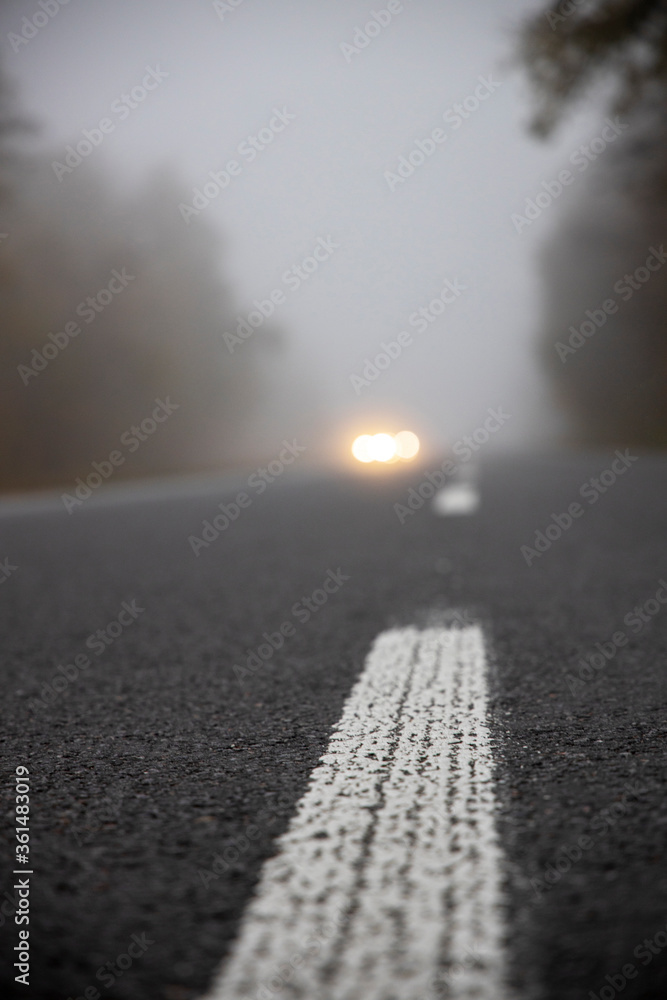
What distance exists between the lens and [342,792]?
75.1 inches

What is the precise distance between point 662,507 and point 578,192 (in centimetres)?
3671

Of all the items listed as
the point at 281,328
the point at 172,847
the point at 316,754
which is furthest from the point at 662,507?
the point at 281,328

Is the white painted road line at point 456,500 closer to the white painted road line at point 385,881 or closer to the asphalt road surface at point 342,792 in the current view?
the asphalt road surface at point 342,792

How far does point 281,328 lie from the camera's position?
134 ft

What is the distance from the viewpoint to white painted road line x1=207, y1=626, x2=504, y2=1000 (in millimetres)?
1179

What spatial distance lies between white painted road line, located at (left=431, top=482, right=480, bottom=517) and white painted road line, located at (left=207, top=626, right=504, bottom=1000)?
773cm

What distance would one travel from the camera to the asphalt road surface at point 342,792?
1.24m

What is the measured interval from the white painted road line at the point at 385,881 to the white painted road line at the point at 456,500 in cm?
773

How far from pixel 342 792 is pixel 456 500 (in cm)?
1007

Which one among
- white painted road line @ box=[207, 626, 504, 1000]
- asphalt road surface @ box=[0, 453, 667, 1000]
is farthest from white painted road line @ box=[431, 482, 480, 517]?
white painted road line @ box=[207, 626, 504, 1000]

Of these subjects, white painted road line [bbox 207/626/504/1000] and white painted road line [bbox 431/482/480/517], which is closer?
white painted road line [bbox 207/626/504/1000]

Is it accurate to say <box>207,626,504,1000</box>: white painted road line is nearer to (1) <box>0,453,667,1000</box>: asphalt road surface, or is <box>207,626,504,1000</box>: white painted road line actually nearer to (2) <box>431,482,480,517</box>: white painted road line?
(1) <box>0,453,667,1000</box>: asphalt road surface

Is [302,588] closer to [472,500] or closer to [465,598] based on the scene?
[465,598]

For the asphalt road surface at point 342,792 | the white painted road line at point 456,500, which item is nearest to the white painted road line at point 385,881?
the asphalt road surface at point 342,792
